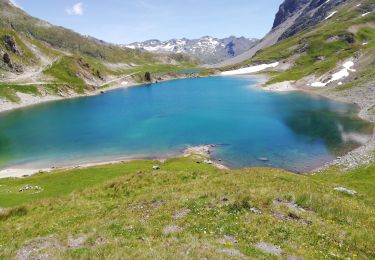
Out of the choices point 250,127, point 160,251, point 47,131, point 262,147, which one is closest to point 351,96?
Answer: point 250,127

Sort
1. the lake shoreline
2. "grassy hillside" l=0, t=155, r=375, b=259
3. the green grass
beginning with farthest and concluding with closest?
the green grass, the lake shoreline, "grassy hillside" l=0, t=155, r=375, b=259

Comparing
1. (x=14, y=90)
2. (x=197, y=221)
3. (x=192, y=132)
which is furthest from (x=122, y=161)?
(x=14, y=90)

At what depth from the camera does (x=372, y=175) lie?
158 ft

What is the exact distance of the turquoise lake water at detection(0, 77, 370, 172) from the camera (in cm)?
7256

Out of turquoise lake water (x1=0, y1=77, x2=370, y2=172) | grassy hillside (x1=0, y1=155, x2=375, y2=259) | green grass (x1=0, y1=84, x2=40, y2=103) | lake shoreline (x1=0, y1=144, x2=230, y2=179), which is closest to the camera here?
grassy hillside (x1=0, y1=155, x2=375, y2=259)

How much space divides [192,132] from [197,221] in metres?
67.6

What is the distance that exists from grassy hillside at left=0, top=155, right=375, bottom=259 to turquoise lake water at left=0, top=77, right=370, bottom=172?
110ft

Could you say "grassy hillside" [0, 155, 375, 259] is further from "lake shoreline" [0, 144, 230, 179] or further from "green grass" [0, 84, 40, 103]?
"green grass" [0, 84, 40, 103]

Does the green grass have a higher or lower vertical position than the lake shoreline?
higher

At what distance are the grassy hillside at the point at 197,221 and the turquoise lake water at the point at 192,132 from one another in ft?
110

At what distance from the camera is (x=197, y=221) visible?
24.2 m

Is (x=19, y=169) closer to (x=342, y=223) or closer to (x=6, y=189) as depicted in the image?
(x=6, y=189)

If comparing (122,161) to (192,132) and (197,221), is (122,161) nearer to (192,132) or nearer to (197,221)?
(192,132)

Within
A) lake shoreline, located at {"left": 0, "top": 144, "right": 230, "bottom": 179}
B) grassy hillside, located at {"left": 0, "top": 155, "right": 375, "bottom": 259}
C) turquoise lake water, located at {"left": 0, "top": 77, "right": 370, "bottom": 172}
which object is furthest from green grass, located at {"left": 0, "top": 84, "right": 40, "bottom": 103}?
grassy hillside, located at {"left": 0, "top": 155, "right": 375, "bottom": 259}
